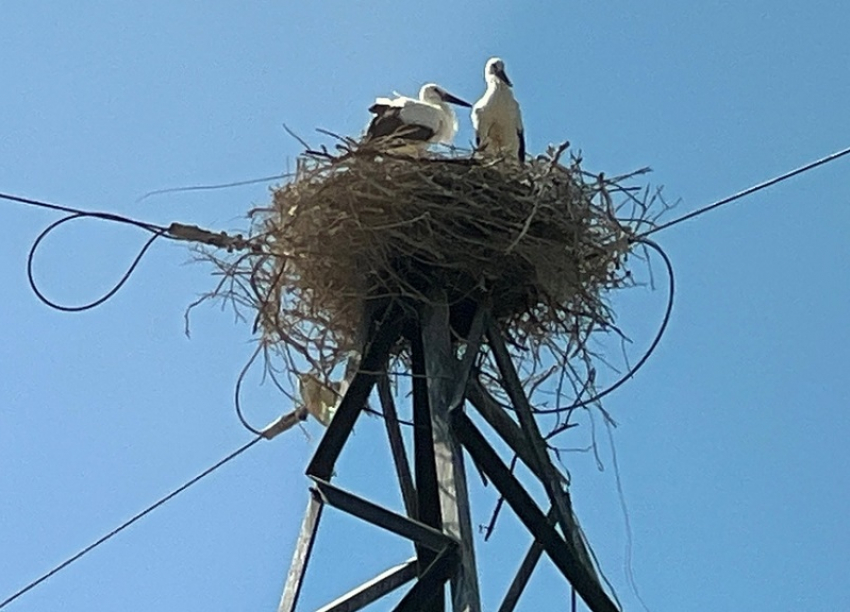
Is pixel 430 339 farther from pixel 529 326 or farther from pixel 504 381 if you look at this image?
pixel 529 326

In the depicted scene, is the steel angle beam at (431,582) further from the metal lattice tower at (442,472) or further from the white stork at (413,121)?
the white stork at (413,121)

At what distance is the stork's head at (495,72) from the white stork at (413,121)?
1.23 ft

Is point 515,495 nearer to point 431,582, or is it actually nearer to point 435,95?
point 431,582

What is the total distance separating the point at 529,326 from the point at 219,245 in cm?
90

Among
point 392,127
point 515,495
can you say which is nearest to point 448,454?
point 515,495

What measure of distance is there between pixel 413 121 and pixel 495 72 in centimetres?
114

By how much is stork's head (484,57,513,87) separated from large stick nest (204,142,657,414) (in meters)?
2.35

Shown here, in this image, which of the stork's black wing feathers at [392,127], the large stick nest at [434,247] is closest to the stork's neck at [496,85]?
the stork's black wing feathers at [392,127]

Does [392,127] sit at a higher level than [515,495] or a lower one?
higher

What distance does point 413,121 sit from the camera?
6605 mm

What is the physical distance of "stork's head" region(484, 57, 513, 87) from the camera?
7461 millimetres

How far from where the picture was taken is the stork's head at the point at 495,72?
24.5 feet

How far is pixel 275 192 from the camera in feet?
16.7

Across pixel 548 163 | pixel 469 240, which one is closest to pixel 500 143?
pixel 548 163
